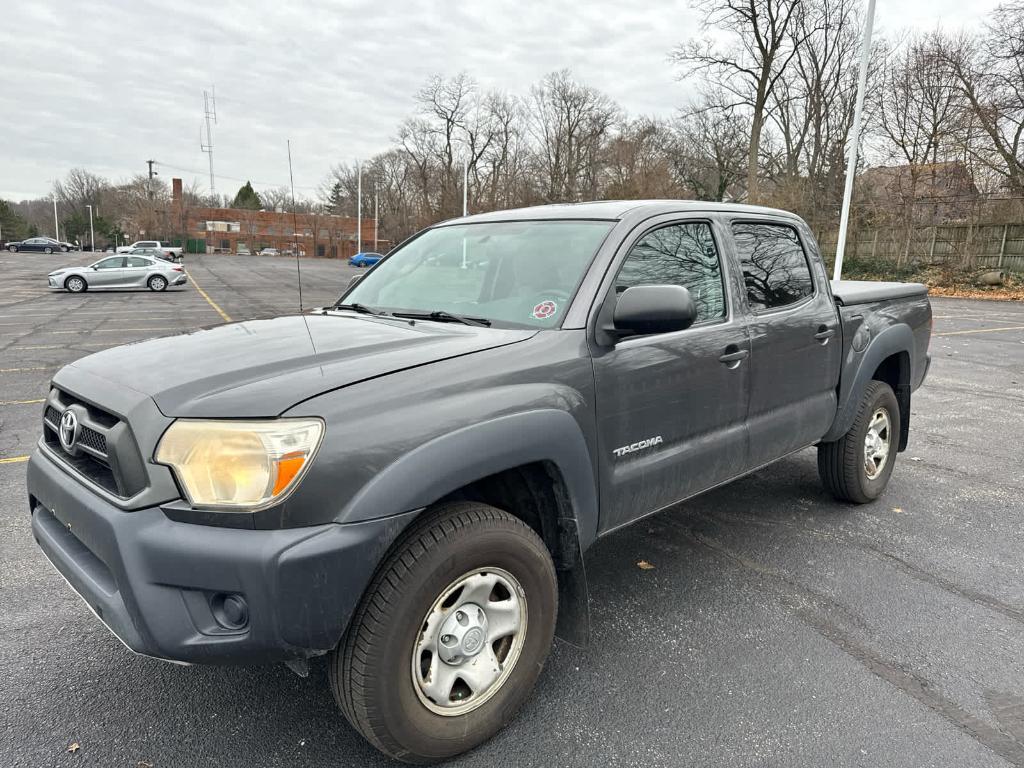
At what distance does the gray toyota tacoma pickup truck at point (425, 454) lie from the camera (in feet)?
6.34

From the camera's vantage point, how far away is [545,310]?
9.14 feet

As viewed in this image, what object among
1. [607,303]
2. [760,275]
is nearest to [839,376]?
[760,275]

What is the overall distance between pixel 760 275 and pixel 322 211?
9765 cm

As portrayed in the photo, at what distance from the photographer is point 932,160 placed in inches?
1213

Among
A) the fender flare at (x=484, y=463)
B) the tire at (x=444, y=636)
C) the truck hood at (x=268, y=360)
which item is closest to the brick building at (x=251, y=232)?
the truck hood at (x=268, y=360)

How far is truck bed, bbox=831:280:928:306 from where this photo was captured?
4.25 m

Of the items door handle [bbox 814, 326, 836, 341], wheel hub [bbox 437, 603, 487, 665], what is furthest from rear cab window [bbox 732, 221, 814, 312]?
wheel hub [bbox 437, 603, 487, 665]

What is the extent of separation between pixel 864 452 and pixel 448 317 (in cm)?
303

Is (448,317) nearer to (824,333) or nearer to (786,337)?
(786,337)

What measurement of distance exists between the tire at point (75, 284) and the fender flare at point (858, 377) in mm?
27376

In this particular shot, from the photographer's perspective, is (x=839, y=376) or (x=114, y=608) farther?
(x=839, y=376)

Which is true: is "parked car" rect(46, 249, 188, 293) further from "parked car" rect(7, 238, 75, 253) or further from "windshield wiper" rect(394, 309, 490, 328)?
"parked car" rect(7, 238, 75, 253)

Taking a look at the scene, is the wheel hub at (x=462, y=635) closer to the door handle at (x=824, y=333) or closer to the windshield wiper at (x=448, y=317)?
the windshield wiper at (x=448, y=317)

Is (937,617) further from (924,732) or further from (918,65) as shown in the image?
(918,65)
